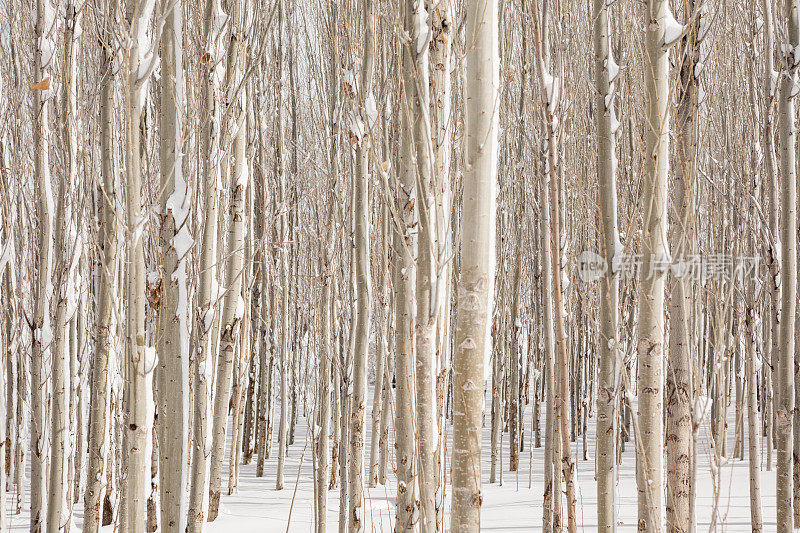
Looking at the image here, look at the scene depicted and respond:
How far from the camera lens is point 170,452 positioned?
2750 millimetres

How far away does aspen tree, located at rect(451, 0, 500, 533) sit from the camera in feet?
6.20

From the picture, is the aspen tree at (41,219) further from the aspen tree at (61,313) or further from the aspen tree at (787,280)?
the aspen tree at (787,280)

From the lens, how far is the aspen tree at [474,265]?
1.89m

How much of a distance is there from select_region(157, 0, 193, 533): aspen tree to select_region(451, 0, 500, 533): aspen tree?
127 centimetres

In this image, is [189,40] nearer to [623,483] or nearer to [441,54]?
[441,54]

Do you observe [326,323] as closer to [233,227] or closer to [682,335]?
[233,227]

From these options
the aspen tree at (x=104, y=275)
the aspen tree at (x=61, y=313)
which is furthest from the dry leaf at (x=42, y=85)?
the aspen tree at (x=104, y=275)

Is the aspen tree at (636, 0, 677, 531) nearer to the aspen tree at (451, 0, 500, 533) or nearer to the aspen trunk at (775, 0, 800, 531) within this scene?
the aspen tree at (451, 0, 500, 533)

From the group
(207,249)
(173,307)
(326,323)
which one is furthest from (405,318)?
(326,323)

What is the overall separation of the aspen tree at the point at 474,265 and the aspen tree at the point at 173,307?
1.27 m

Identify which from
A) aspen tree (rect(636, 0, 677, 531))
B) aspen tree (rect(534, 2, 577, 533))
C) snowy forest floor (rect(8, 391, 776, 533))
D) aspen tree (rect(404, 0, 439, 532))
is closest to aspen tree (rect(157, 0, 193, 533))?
aspen tree (rect(404, 0, 439, 532))

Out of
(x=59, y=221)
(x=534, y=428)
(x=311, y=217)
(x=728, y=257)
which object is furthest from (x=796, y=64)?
(x=534, y=428)

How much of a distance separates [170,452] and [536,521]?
194 inches

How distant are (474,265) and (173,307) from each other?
135cm
